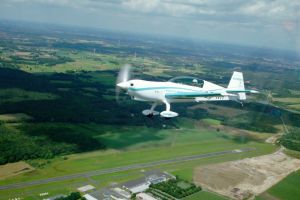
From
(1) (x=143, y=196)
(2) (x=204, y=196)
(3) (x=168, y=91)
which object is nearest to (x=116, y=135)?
(1) (x=143, y=196)

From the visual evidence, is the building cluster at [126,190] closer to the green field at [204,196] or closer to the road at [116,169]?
the road at [116,169]

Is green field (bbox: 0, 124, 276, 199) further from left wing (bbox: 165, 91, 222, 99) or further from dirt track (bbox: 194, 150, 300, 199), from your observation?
left wing (bbox: 165, 91, 222, 99)

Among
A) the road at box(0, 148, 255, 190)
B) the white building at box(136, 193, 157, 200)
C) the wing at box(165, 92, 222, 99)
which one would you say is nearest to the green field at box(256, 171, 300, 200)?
the road at box(0, 148, 255, 190)

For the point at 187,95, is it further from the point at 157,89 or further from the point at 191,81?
the point at 157,89

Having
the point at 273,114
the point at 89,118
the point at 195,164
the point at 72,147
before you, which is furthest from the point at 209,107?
the point at 72,147

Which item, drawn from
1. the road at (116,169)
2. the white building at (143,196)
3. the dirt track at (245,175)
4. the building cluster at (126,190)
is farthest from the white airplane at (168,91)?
the road at (116,169)
